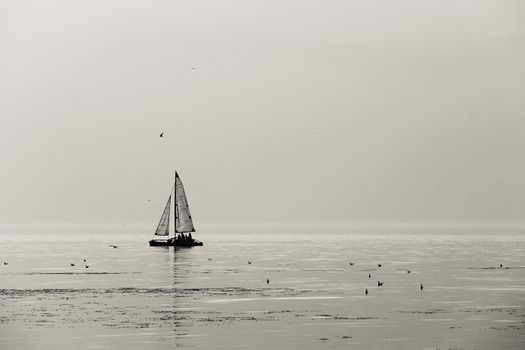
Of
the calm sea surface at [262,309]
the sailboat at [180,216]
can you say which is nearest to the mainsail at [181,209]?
the sailboat at [180,216]

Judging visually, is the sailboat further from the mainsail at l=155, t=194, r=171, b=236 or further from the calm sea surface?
the calm sea surface

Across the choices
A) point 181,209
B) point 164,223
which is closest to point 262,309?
point 181,209

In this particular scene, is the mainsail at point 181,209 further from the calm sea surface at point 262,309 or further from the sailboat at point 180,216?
the calm sea surface at point 262,309

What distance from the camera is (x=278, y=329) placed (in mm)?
60812

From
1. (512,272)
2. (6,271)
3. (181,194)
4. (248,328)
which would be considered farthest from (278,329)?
(181,194)

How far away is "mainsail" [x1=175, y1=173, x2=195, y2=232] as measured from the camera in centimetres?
17762

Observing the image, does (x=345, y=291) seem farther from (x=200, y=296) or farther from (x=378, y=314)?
(x=378, y=314)

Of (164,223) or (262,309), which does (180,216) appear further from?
(262,309)

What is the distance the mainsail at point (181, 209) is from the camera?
177625mm

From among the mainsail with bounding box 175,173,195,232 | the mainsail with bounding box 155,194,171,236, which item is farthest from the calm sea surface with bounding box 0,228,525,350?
the mainsail with bounding box 155,194,171,236

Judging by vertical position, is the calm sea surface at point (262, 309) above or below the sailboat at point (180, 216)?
below

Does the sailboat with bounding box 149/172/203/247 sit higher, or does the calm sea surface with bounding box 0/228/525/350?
the sailboat with bounding box 149/172/203/247

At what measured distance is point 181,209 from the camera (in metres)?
178

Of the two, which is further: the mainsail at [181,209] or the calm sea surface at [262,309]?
the mainsail at [181,209]
